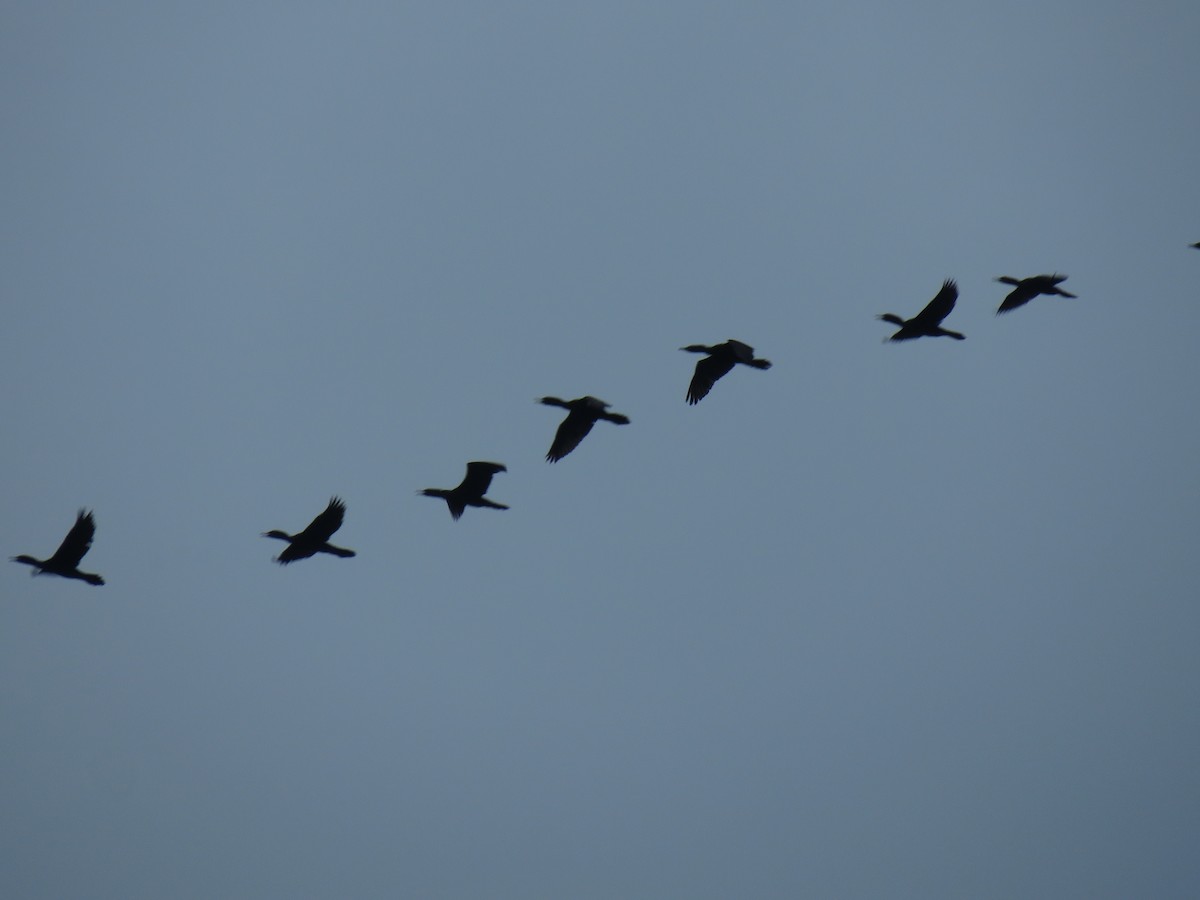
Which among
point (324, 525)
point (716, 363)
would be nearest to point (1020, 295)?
point (716, 363)

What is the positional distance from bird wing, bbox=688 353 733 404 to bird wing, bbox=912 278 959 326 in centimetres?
405

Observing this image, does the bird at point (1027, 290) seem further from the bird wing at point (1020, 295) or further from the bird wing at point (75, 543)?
the bird wing at point (75, 543)

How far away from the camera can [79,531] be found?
1057 inches

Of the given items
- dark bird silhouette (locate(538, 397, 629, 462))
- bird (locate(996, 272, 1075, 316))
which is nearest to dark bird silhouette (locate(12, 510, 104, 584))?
dark bird silhouette (locate(538, 397, 629, 462))

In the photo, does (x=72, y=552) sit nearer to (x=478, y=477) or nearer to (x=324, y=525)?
(x=324, y=525)

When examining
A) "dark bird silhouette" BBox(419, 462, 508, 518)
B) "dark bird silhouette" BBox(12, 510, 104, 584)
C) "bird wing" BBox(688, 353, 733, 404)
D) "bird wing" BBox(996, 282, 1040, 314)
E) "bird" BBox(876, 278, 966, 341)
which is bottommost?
"dark bird silhouette" BBox(12, 510, 104, 584)

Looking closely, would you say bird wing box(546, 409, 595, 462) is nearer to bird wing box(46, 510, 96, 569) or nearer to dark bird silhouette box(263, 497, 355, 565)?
dark bird silhouette box(263, 497, 355, 565)

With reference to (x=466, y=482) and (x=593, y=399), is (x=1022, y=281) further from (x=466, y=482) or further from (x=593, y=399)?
(x=466, y=482)

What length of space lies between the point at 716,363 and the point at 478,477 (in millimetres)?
5378

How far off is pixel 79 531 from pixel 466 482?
830cm

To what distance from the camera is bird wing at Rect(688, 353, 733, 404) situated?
80.1 ft

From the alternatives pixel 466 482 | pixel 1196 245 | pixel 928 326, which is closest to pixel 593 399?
pixel 466 482

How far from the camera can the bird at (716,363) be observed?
23953 mm

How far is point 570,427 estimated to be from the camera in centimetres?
2538
